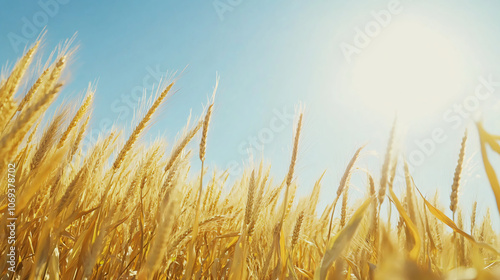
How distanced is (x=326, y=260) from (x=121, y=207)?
3.69ft

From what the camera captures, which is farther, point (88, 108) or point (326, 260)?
point (88, 108)

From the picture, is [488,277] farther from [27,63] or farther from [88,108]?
[88,108]

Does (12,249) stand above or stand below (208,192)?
below

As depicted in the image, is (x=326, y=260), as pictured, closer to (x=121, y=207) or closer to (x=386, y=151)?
(x=386, y=151)

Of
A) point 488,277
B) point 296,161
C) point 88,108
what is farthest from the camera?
point 88,108

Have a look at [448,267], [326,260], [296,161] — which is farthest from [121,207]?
[448,267]

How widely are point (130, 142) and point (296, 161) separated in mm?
872

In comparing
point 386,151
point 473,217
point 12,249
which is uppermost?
point 473,217

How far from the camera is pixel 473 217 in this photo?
2.38 m

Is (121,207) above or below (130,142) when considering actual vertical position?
below

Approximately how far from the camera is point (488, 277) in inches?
20.2

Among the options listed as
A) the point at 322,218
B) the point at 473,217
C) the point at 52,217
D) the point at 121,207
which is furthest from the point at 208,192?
the point at 473,217

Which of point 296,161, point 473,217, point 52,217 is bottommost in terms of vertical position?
point 52,217

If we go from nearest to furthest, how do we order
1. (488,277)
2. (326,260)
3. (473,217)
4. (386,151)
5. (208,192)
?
(488,277) < (326,260) < (386,151) < (473,217) < (208,192)
